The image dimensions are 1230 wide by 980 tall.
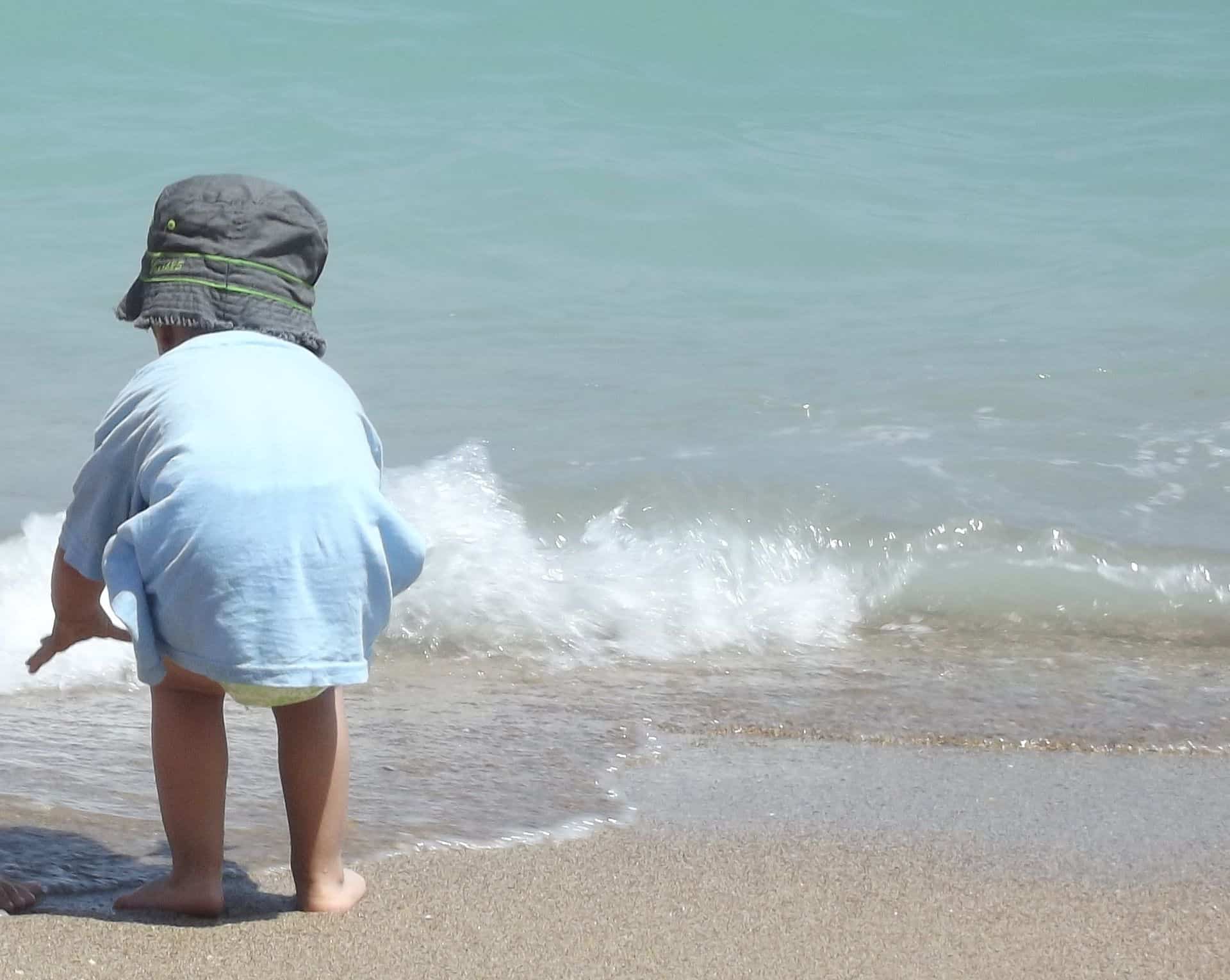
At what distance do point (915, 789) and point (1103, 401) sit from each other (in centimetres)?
390

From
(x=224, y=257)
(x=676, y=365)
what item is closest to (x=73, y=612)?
(x=224, y=257)

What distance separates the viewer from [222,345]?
237 cm

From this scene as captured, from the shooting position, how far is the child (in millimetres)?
2195

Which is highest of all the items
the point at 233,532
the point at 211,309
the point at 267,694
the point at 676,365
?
the point at 211,309

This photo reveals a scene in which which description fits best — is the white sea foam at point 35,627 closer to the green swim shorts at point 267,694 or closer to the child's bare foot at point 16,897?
the child's bare foot at point 16,897

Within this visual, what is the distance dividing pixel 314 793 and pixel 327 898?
0.17m

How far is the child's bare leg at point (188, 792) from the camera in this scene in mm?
2402

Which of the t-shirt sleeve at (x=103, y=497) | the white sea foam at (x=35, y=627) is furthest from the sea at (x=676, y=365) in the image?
the t-shirt sleeve at (x=103, y=497)

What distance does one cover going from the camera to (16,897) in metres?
2.43

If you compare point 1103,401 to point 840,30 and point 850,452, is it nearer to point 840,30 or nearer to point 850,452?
point 850,452

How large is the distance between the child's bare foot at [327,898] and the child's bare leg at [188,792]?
0.42 feet

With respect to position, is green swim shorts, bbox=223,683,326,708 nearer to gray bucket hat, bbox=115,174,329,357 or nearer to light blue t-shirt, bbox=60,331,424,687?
light blue t-shirt, bbox=60,331,424,687

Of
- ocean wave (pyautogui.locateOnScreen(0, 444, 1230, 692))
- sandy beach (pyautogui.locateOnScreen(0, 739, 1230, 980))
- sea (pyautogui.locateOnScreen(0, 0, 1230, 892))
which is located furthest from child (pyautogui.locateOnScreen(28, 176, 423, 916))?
ocean wave (pyautogui.locateOnScreen(0, 444, 1230, 692))

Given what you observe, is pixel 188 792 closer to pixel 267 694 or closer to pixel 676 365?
pixel 267 694
